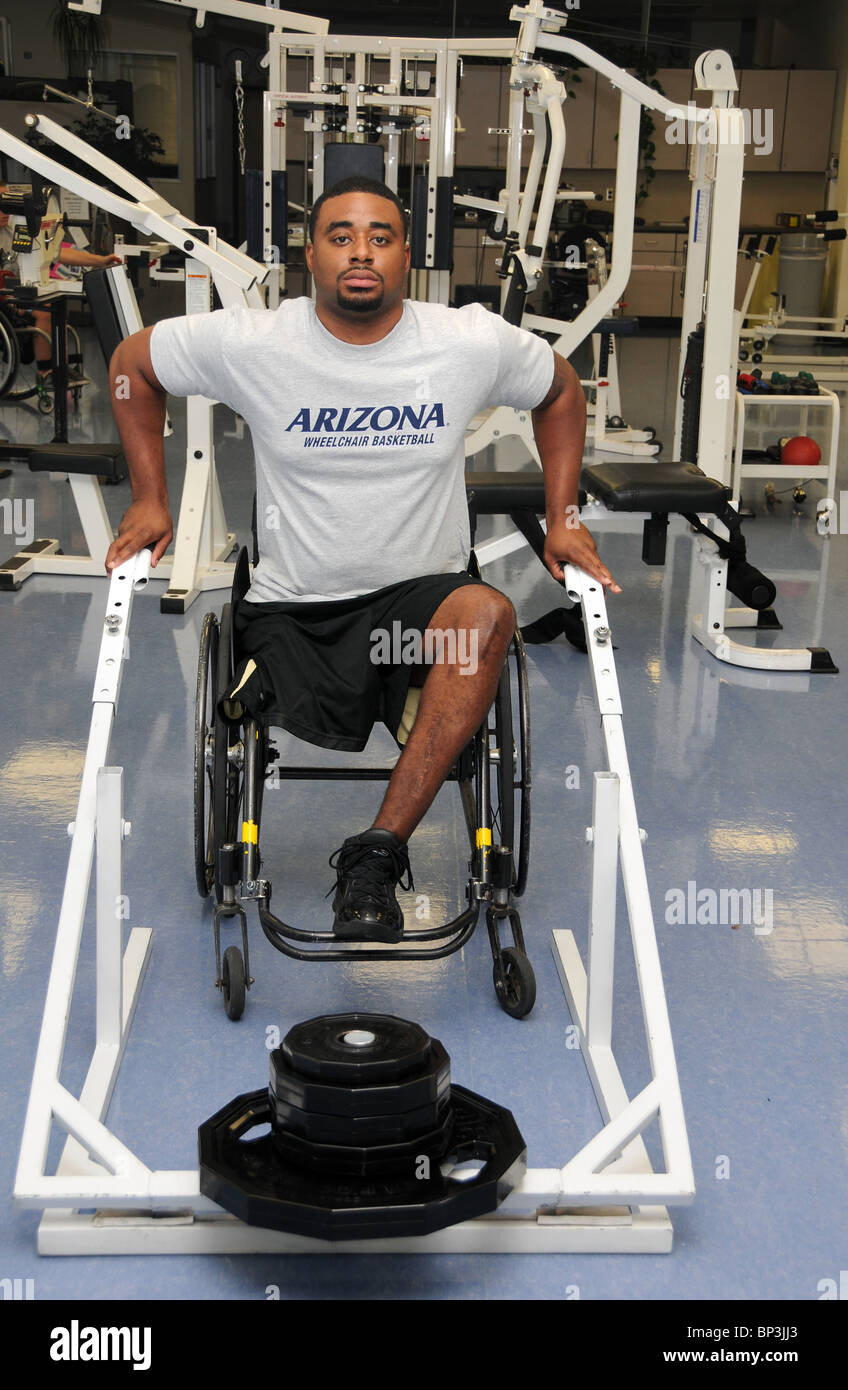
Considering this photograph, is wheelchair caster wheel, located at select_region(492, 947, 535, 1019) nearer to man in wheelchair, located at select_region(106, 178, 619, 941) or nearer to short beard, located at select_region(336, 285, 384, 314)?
man in wheelchair, located at select_region(106, 178, 619, 941)

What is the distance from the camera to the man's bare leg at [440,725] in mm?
2107

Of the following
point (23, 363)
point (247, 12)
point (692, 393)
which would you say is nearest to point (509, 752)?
point (692, 393)

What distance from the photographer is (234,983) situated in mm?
2111

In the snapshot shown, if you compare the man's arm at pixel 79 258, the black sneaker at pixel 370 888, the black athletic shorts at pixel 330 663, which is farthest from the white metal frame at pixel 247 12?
the black sneaker at pixel 370 888

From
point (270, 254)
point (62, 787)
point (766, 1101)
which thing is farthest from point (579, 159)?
point (766, 1101)

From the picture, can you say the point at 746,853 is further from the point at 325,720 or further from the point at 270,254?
the point at 270,254

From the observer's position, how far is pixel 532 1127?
6.24 feet

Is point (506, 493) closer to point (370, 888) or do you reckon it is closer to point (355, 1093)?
point (370, 888)

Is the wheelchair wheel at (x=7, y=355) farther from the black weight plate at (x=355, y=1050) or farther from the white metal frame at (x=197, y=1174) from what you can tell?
the black weight plate at (x=355, y=1050)

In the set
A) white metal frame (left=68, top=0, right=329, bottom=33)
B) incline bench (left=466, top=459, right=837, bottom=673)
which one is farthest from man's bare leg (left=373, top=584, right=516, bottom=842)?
white metal frame (left=68, top=0, right=329, bottom=33)

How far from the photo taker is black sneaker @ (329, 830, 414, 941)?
1.99 meters

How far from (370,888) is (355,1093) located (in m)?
0.54

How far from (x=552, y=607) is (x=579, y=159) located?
31.2 feet

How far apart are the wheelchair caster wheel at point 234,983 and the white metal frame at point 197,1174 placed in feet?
0.76
